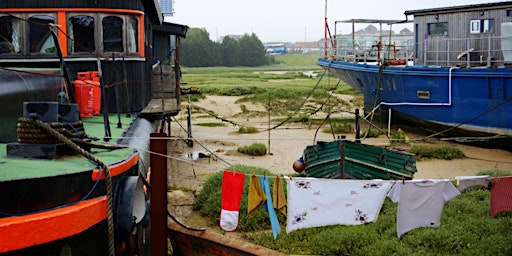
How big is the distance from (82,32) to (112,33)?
54 centimetres

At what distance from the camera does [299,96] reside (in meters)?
43.0

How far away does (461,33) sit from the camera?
2219 centimetres

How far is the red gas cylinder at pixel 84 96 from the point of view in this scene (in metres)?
10.5

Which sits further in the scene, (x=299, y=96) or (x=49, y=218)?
(x=299, y=96)

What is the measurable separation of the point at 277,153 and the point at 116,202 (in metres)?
14.7

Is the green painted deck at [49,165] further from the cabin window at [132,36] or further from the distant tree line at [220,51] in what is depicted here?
the distant tree line at [220,51]

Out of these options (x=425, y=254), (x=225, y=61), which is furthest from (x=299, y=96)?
(x=225, y=61)

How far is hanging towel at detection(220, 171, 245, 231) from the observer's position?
27.1ft

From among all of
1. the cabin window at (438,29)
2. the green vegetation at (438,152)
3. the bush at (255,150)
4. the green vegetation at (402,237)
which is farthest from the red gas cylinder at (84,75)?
the cabin window at (438,29)

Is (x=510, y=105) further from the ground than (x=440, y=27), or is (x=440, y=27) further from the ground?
(x=440, y=27)

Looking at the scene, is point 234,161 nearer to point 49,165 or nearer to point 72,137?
point 72,137

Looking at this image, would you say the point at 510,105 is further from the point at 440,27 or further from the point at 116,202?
the point at 116,202

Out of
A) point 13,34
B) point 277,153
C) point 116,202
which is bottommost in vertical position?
point 277,153

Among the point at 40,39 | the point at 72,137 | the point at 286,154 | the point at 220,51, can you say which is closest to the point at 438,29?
the point at 286,154
